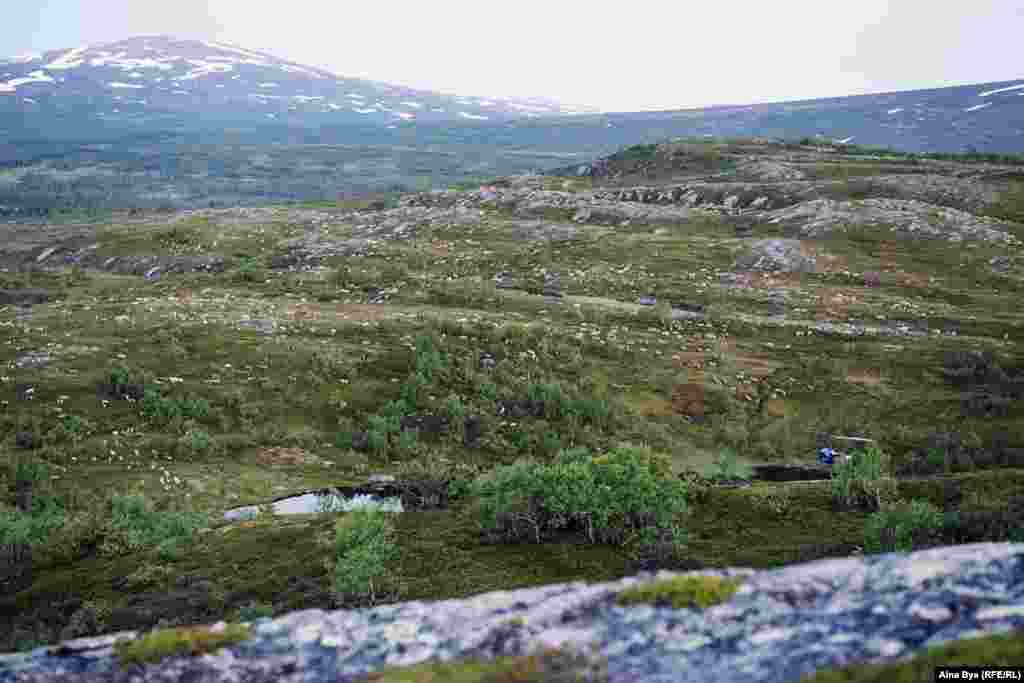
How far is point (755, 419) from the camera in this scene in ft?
174

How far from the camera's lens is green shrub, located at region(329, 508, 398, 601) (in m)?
25.2

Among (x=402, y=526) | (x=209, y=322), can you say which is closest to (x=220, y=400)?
(x=209, y=322)

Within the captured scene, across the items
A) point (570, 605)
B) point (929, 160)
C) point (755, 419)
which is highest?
point (929, 160)

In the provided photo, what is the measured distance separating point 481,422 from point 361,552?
922 inches

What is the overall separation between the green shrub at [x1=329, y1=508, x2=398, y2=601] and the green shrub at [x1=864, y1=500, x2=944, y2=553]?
16354 millimetres

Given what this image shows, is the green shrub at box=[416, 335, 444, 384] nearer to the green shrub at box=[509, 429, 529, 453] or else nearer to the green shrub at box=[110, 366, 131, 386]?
the green shrub at box=[509, 429, 529, 453]

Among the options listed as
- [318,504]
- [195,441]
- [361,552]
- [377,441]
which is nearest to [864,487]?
[361,552]

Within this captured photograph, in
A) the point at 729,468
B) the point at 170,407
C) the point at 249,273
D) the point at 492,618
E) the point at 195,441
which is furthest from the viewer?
the point at 249,273

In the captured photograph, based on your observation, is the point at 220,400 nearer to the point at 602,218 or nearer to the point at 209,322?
the point at 209,322

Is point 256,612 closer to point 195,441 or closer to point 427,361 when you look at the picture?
point 195,441

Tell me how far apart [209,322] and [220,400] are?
1645 cm

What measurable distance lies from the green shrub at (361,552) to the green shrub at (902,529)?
16354 mm

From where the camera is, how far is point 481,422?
4950 cm

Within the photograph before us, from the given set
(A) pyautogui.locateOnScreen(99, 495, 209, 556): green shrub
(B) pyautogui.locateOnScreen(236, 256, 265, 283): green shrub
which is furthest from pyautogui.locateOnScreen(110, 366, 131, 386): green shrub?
(B) pyautogui.locateOnScreen(236, 256, 265, 283): green shrub
